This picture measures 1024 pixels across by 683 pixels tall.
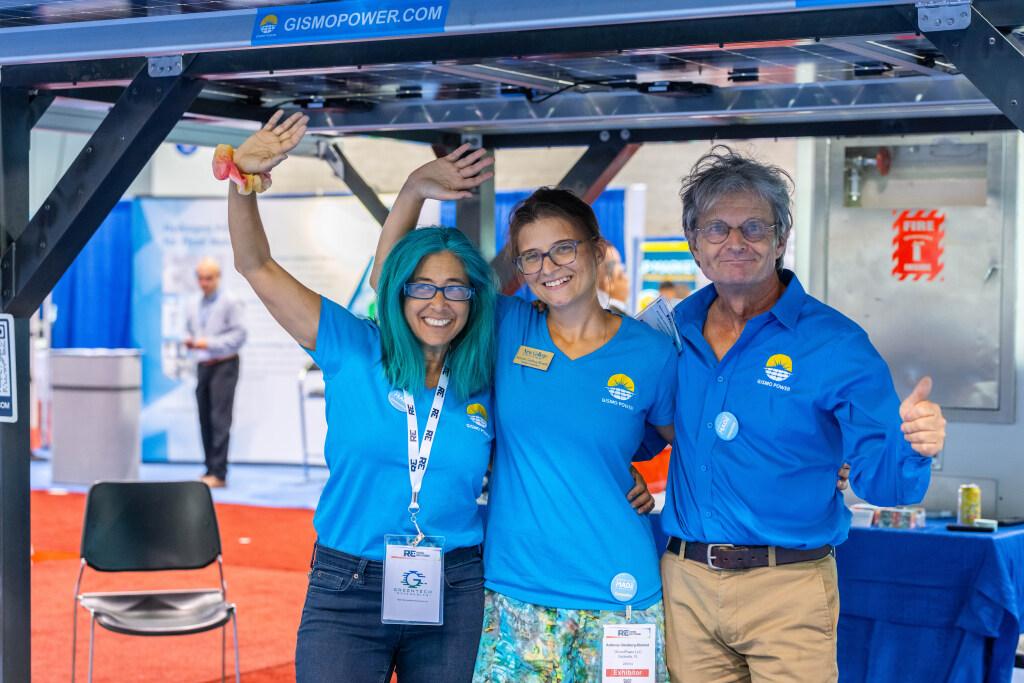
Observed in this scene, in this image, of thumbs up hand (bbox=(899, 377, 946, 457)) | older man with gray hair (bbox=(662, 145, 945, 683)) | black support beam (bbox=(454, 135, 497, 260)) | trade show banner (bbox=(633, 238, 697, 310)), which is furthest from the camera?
trade show banner (bbox=(633, 238, 697, 310))

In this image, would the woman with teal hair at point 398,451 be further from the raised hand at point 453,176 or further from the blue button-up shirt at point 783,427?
the blue button-up shirt at point 783,427

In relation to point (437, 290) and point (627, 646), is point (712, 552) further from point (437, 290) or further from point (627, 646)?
point (437, 290)

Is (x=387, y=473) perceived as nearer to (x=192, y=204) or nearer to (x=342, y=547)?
(x=342, y=547)

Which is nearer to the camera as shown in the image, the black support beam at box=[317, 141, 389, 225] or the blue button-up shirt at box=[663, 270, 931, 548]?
the blue button-up shirt at box=[663, 270, 931, 548]

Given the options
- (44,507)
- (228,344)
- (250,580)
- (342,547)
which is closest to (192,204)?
(228,344)

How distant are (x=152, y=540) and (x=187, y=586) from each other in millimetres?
2281

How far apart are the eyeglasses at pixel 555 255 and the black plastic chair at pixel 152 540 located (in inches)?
101

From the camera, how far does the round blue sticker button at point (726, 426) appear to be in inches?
101

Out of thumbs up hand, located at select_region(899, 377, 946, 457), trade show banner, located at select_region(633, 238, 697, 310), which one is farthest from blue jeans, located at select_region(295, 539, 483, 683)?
trade show banner, located at select_region(633, 238, 697, 310)

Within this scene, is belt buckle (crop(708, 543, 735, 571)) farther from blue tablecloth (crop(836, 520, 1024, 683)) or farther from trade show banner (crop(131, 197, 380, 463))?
trade show banner (crop(131, 197, 380, 463))

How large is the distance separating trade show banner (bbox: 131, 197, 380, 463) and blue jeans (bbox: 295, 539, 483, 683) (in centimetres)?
814

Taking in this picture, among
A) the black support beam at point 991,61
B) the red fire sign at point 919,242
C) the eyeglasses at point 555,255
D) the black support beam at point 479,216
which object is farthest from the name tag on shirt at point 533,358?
the red fire sign at point 919,242

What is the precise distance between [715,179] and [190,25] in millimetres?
1345

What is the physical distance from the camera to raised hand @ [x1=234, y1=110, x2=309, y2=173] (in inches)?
105
